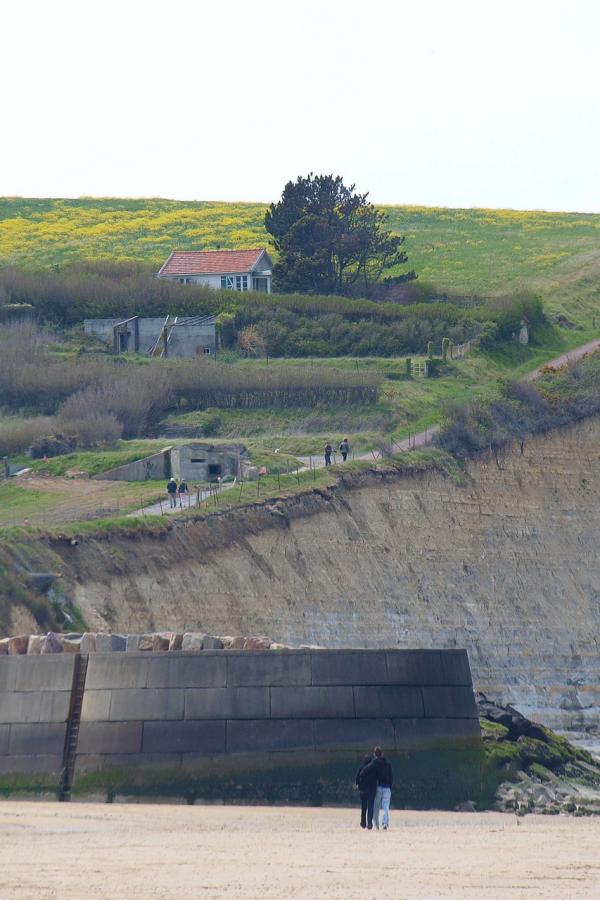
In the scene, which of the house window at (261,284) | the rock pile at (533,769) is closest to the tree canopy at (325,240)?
the house window at (261,284)

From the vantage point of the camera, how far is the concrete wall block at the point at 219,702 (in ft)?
85.6

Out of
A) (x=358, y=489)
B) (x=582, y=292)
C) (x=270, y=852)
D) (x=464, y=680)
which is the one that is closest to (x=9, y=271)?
(x=582, y=292)

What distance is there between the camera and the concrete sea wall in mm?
26078

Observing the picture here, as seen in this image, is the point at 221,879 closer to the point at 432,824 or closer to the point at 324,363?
the point at 432,824

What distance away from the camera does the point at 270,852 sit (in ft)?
69.8

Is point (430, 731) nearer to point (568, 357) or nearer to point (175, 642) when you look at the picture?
point (175, 642)

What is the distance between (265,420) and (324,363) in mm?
6698

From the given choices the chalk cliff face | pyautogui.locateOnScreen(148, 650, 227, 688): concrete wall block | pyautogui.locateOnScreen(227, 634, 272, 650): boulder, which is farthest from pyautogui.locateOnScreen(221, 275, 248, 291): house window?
pyautogui.locateOnScreen(148, 650, 227, 688): concrete wall block

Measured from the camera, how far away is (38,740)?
26.4 metres

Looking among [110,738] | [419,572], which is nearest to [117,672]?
[110,738]

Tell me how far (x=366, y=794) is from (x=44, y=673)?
477cm

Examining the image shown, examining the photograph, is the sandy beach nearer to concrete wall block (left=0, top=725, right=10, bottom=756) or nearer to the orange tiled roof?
concrete wall block (left=0, top=725, right=10, bottom=756)

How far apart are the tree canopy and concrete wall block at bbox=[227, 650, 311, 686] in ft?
170

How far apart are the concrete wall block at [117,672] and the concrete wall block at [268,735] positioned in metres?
1.31
